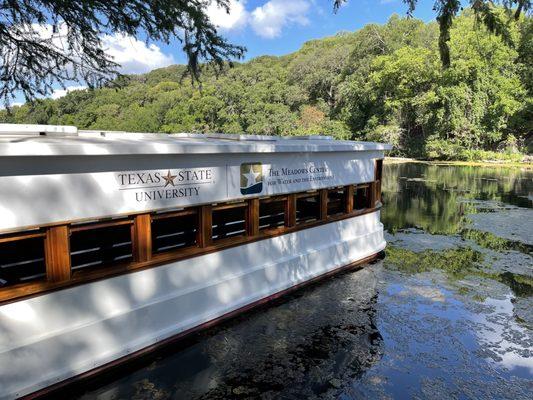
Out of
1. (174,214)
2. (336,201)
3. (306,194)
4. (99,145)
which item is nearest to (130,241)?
(174,214)

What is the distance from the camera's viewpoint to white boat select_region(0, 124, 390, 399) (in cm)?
469

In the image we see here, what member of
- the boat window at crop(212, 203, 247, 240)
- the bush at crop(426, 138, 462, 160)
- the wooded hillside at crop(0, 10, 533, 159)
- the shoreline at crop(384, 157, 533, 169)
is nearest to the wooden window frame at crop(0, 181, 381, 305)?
the boat window at crop(212, 203, 247, 240)

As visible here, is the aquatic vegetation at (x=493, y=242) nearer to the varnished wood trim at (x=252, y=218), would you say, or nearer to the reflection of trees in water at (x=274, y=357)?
the reflection of trees in water at (x=274, y=357)

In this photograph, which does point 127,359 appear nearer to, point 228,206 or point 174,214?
point 174,214

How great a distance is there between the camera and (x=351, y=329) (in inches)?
290

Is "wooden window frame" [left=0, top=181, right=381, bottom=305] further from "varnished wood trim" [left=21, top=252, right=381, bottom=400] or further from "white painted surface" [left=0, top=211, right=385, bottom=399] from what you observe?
"varnished wood trim" [left=21, top=252, right=381, bottom=400]

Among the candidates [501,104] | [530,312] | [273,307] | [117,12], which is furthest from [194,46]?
[501,104]

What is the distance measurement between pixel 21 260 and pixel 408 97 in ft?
163

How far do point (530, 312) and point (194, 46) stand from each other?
8281 millimetres

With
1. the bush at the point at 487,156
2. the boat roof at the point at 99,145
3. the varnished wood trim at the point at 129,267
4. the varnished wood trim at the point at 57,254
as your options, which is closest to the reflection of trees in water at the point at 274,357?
the varnished wood trim at the point at 129,267

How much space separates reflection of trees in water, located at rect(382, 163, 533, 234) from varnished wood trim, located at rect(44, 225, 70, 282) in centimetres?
1224

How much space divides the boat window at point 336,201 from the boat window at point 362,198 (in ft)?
2.14

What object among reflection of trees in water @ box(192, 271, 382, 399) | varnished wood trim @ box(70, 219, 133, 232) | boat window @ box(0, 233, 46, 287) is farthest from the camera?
reflection of trees in water @ box(192, 271, 382, 399)

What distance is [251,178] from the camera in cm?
744
